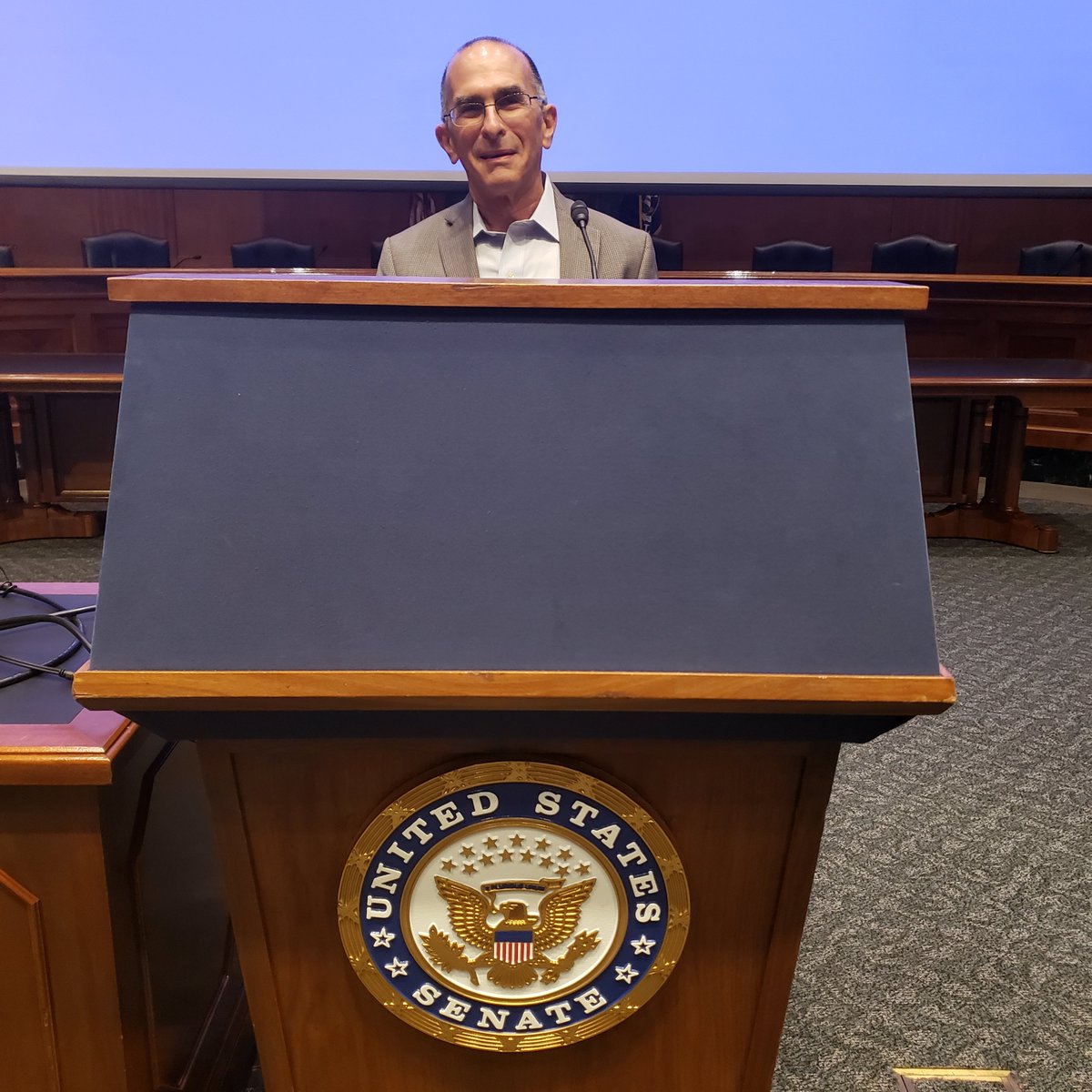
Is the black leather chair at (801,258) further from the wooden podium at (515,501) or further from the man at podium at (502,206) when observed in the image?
the wooden podium at (515,501)

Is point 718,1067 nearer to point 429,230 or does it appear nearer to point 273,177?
point 429,230

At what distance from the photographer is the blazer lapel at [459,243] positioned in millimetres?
1453

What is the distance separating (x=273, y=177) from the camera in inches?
205

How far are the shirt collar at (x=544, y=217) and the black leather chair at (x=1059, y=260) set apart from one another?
3757mm

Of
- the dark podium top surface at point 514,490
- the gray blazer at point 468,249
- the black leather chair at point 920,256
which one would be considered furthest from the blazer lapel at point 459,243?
the black leather chair at point 920,256

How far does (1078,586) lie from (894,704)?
2.88 m

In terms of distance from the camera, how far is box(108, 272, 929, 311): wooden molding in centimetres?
54

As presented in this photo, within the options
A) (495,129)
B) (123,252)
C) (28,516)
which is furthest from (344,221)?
(495,129)

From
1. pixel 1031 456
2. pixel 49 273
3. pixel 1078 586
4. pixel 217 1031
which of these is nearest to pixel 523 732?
pixel 217 1031

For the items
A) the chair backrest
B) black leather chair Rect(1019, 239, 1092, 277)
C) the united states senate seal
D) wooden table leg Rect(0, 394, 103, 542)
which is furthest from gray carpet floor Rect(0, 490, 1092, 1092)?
the chair backrest

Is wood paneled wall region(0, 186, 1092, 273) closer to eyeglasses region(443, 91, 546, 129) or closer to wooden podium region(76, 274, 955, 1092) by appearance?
eyeglasses region(443, 91, 546, 129)

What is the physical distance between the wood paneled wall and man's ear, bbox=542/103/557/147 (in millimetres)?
4301

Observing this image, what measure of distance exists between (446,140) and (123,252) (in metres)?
3.88

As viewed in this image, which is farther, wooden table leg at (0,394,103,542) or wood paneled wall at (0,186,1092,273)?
wood paneled wall at (0,186,1092,273)
